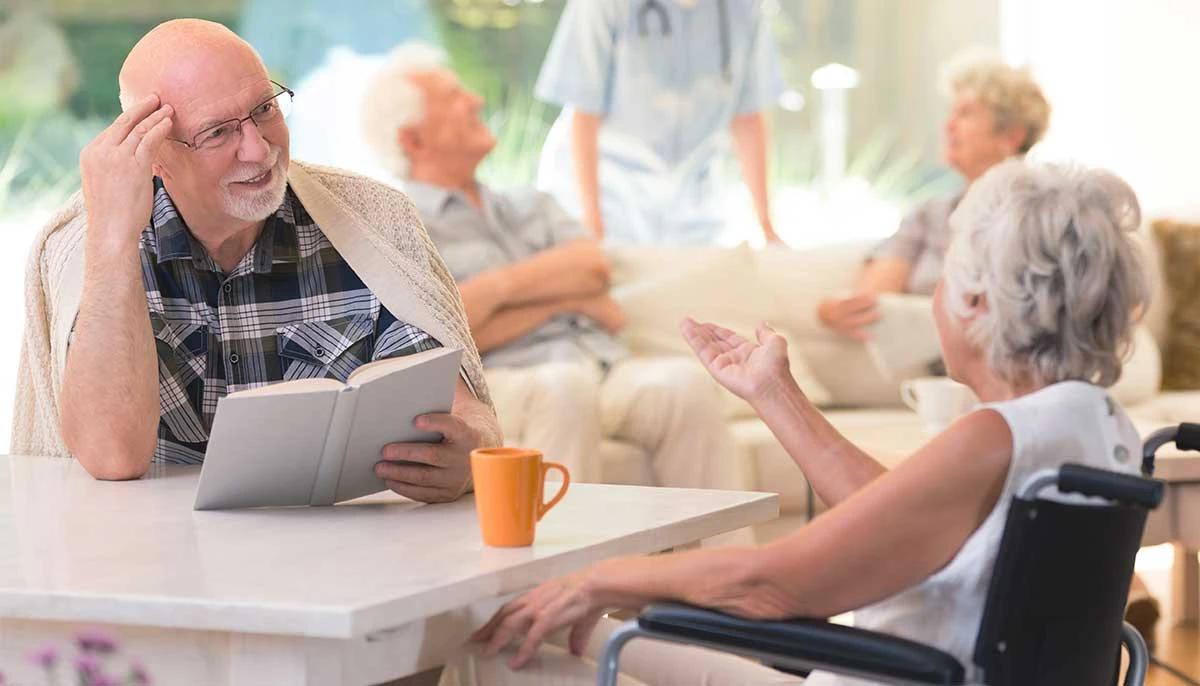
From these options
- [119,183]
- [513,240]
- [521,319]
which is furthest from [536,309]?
[119,183]

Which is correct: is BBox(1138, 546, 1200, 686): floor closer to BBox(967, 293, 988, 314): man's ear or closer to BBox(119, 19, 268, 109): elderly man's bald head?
BBox(967, 293, 988, 314): man's ear

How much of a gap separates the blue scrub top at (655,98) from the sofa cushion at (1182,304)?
1311 mm

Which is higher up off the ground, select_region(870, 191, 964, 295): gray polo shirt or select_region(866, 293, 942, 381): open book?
select_region(870, 191, 964, 295): gray polo shirt

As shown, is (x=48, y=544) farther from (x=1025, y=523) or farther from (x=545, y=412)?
(x=545, y=412)

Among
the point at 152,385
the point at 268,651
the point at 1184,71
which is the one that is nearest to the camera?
the point at 268,651

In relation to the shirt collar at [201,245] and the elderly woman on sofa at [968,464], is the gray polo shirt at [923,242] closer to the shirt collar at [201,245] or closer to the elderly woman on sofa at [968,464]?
the shirt collar at [201,245]

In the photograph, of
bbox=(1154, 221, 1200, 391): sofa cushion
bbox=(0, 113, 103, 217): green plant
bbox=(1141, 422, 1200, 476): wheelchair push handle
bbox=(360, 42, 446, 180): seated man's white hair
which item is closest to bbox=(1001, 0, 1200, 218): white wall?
bbox=(1154, 221, 1200, 391): sofa cushion

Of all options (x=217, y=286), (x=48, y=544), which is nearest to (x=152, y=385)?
(x=217, y=286)

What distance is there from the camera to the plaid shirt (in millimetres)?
1935

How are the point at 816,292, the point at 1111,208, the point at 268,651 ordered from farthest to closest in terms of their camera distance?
1. the point at 816,292
2. the point at 1111,208
3. the point at 268,651

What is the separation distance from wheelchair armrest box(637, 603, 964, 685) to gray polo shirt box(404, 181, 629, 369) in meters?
2.39

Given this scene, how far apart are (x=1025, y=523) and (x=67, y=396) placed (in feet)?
3.59

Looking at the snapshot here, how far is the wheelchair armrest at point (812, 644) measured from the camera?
4.04ft

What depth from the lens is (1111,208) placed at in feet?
4.34
